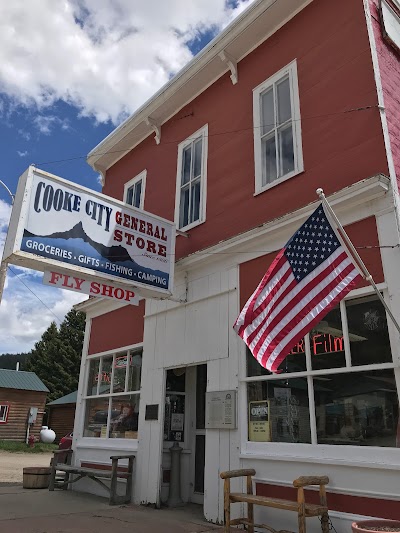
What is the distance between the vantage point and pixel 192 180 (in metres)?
9.54

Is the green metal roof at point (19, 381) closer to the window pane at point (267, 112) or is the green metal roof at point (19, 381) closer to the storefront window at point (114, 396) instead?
the storefront window at point (114, 396)

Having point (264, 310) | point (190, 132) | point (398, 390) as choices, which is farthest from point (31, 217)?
point (398, 390)

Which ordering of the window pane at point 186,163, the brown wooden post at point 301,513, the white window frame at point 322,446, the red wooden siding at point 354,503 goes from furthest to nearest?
1. the window pane at point 186,163
2. the white window frame at point 322,446
3. the red wooden siding at point 354,503
4. the brown wooden post at point 301,513

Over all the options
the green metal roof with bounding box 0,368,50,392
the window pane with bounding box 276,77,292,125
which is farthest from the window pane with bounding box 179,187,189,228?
the green metal roof with bounding box 0,368,50,392

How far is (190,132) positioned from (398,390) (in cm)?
678

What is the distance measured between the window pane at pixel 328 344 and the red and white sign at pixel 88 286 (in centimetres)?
293

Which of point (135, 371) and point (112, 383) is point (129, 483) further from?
point (112, 383)

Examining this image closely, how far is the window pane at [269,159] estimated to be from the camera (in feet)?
25.6

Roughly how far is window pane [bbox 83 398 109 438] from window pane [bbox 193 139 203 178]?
17.3 feet

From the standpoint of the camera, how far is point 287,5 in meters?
8.05

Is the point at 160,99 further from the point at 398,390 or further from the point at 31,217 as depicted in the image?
the point at 398,390

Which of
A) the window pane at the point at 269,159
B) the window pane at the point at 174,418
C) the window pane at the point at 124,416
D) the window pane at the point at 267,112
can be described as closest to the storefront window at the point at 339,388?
the window pane at the point at 174,418

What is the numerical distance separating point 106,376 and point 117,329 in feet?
3.59

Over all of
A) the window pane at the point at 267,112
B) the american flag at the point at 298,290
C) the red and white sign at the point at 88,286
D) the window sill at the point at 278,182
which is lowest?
the american flag at the point at 298,290
